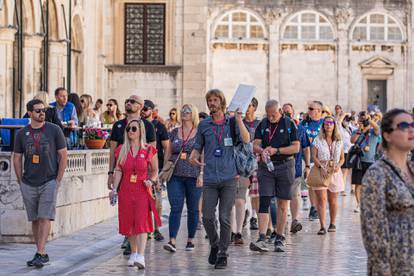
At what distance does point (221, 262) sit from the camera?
13062mm

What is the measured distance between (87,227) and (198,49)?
18695mm

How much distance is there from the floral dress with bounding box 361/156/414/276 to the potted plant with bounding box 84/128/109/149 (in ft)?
40.9

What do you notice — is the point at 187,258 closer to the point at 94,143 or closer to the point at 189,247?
the point at 189,247

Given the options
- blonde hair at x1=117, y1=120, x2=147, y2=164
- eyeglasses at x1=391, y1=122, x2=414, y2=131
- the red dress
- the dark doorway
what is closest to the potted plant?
blonde hair at x1=117, y1=120, x2=147, y2=164

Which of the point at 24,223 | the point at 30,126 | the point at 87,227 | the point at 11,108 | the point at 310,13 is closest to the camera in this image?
the point at 30,126

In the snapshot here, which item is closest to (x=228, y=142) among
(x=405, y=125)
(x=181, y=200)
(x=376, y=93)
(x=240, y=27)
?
(x=181, y=200)

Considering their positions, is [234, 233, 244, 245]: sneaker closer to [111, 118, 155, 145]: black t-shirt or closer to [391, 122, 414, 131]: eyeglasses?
[111, 118, 155, 145]: black t-shirt

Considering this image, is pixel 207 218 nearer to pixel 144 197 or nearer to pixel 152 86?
pixel 144 197

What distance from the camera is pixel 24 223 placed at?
591 inches

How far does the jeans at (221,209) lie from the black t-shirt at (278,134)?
1874 millimetres

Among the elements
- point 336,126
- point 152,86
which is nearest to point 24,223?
point 336,126

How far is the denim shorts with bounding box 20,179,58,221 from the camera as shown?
42.0ft

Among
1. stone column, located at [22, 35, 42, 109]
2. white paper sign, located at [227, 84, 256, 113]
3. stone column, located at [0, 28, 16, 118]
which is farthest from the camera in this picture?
stone column, located at [22, 35, 42, 109]

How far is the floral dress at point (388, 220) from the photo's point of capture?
6.83m
